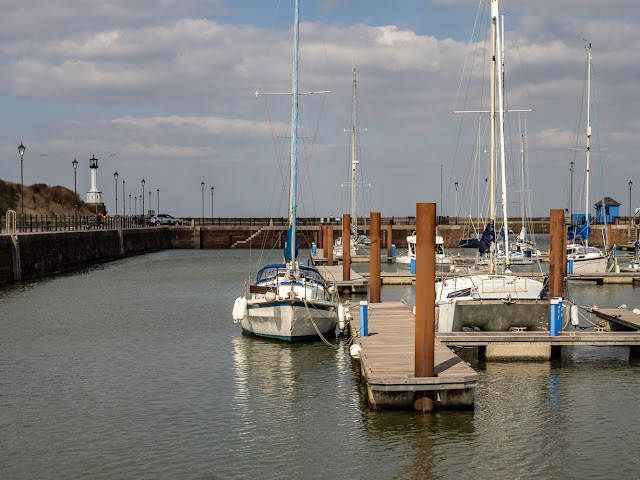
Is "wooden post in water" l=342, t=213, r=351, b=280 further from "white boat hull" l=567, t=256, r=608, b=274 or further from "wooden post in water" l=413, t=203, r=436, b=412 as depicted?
"wooden post in water" l=413, t=203, r=436, b=412

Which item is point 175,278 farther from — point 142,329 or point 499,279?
point 499,279

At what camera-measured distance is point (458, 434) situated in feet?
55.0

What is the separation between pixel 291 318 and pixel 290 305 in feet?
1.58

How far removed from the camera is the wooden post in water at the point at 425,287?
16734 millimetres

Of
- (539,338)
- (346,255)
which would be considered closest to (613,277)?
(346,255)

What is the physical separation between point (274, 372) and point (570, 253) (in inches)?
1526

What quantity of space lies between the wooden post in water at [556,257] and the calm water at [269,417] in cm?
243

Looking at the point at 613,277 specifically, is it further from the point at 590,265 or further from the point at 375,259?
the point at 375,259

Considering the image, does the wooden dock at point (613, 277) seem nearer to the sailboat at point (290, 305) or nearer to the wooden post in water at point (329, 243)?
the wooden post in water at point (329, 243)

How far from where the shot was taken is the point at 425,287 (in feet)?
55.5

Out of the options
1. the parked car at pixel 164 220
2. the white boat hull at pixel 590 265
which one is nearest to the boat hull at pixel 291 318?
the white boat hull at pixel 590 265

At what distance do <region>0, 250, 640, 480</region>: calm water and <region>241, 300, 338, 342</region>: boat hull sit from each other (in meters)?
0.56

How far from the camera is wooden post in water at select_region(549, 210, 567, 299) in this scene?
27356 millimetres

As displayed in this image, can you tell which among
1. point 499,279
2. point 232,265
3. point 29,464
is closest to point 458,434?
point 29,464
